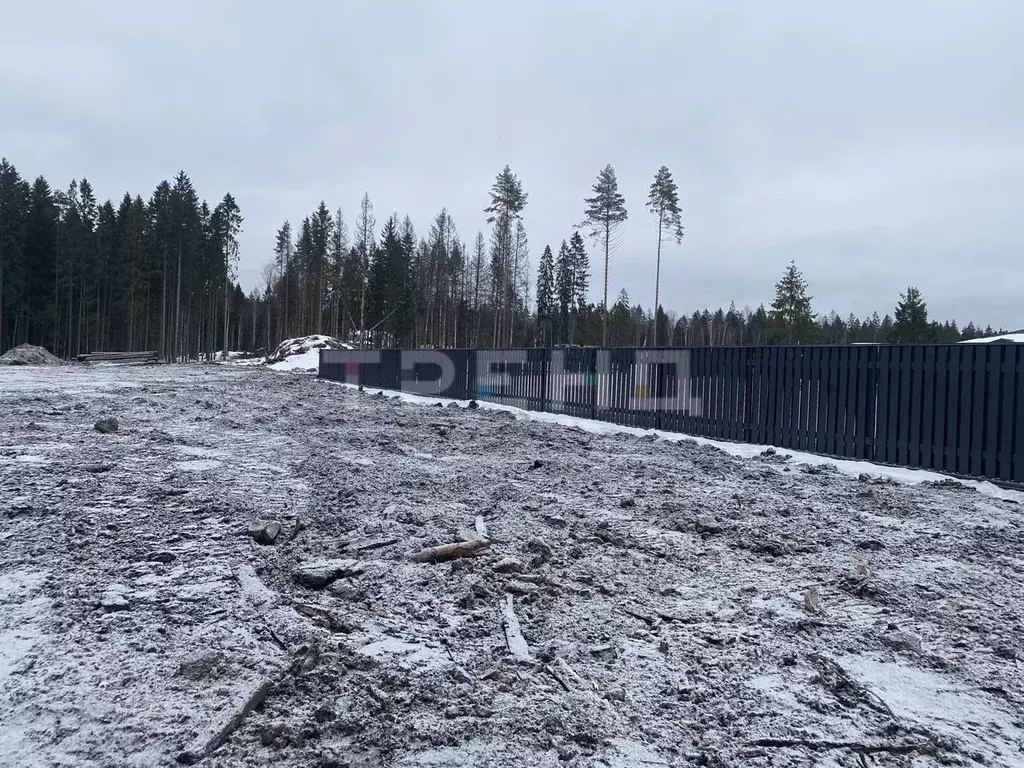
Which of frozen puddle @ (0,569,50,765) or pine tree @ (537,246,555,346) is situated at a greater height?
pine tree @ (537,246,555,346)

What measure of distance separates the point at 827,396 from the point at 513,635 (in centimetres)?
715

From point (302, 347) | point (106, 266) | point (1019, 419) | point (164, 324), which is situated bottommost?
point (1019, 419)

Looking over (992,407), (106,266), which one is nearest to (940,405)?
(992,407)

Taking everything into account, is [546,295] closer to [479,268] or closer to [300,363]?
[479,268]

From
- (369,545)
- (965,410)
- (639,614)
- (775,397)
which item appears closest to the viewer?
(639,614)

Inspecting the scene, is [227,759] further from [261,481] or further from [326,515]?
[261,481]

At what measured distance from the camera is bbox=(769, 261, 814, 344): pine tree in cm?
5041

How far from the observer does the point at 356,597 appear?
9.64 feet

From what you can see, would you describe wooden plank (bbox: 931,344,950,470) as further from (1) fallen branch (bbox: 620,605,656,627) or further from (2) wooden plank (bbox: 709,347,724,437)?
(1) fallen branch (bbox: 620,605,656,627)

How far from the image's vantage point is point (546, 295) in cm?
6419

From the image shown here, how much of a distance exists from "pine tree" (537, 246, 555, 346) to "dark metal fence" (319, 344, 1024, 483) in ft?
164

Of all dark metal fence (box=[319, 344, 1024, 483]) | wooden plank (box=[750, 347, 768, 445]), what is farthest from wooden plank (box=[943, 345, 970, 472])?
wooden plank (box=[750, 347, 768, 445])

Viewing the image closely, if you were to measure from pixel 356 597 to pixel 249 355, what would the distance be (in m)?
65.1

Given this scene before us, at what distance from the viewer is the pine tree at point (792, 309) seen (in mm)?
50406
